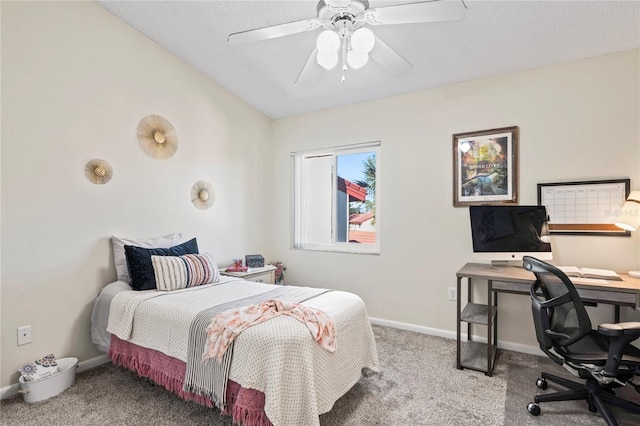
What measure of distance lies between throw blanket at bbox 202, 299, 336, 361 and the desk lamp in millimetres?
2240

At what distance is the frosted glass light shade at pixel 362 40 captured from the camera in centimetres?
168

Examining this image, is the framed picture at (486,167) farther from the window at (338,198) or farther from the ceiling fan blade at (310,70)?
the ceiling fan blade at (310,70)

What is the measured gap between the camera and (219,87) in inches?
140

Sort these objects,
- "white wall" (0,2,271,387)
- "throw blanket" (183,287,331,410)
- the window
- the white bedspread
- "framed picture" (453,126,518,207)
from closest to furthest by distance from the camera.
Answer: the white bedspread, "throw blanket" (183,287,331,410), "white wall" (0,2,271,387), "framed picture" (453,126,518,207), the window

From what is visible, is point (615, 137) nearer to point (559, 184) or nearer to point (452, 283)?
point (559, 184)

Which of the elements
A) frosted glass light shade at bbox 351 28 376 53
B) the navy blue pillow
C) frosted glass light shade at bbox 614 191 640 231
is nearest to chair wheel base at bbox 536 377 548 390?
frosted glass light shade at bbox 614 191 640 231

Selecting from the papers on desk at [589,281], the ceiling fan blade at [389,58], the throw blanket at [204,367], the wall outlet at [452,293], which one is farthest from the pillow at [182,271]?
the papers on desk at [589,281]

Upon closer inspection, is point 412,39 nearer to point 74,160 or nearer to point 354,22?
point 354,22

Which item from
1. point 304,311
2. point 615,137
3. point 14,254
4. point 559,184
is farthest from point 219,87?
point 615,137

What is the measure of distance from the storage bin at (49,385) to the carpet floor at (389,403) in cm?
4

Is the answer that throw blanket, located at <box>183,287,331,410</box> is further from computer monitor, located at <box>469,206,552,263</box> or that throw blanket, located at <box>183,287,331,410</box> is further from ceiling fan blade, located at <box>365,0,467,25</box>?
computer monitor, located at <box>469,206,552,263</box>

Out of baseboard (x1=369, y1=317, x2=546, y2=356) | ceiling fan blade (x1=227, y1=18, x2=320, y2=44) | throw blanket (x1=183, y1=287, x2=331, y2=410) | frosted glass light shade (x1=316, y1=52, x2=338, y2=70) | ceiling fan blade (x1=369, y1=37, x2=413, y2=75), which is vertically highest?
ceiling fan blade (x1=227, y1=18, x2=320, y2=44)

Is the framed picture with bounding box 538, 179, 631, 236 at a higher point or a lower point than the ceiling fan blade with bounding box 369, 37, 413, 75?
lower

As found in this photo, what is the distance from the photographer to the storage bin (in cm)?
200
